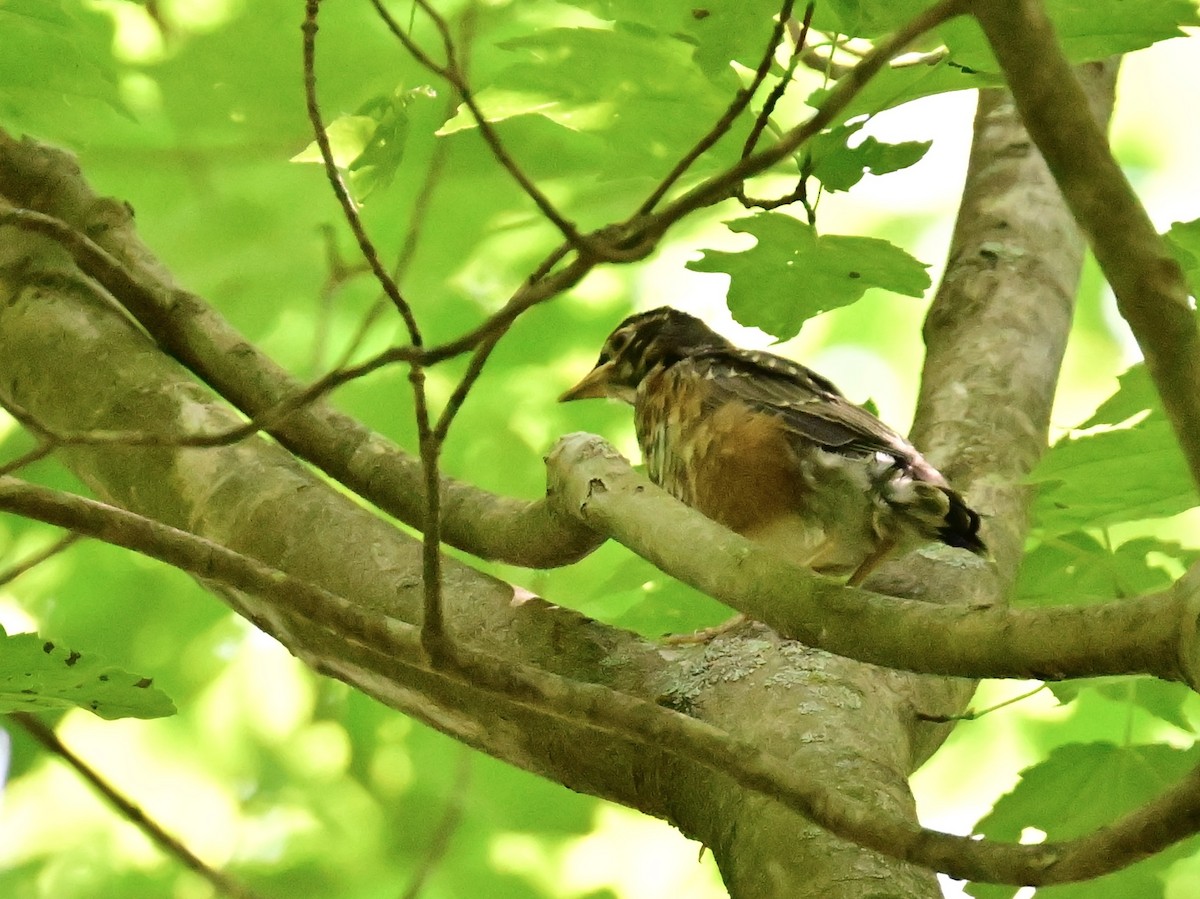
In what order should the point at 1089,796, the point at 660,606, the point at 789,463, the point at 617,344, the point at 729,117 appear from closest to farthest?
1. the point at 729,117
2. the point at 1089,796
3. the point at 660,606
4. the point at 789,463
5. the point at 617,344

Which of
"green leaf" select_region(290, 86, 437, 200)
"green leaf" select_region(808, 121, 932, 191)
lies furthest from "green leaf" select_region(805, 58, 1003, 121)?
"green leaf" select_region(290, 86, 437, 200)

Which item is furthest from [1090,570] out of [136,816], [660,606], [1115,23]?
[136,816]

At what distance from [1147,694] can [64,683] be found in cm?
183

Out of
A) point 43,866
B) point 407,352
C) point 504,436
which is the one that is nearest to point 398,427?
point 504,436

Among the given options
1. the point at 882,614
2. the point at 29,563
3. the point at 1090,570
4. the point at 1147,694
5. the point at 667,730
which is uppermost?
the point at 1090,570

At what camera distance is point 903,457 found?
259 centimetres

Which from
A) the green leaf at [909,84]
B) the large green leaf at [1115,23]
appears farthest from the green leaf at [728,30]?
the large green leaf at [1115,23]

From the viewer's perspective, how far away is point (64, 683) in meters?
1.69

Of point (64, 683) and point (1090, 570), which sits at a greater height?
point (1090, 570)

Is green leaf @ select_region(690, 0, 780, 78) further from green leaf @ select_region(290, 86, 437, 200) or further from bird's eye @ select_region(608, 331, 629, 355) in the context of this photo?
bird's eye @ select_region(608, 331, 629, 355)

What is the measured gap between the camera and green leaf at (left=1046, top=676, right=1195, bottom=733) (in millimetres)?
2326

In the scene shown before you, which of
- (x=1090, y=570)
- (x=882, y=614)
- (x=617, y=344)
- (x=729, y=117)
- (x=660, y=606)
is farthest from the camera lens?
(x=617, y=344)

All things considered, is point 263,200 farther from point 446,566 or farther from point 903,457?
point 903,457

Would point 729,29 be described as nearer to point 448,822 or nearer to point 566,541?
point 566,541
